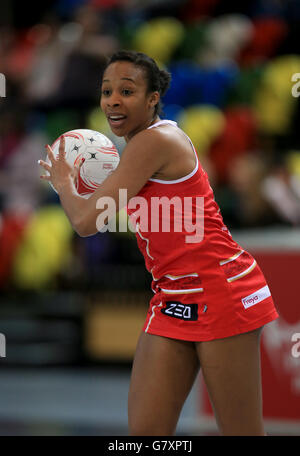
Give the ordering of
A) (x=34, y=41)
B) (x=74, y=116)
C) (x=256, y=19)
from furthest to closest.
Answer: (x=34, y=41), (x=256, y=19), (x=74, y=116)

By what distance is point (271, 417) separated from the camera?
16.6ft

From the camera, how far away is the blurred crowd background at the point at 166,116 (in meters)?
7.40

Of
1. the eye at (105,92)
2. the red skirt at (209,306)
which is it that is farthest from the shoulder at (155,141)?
the red skirt at (209,306)

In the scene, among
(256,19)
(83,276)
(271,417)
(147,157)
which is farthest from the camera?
(256,19)

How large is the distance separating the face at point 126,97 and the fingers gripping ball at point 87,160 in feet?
0.47

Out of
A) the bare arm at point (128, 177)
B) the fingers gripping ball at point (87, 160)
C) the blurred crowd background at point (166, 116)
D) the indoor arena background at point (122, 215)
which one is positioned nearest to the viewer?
the bare arm at point (128, 177)

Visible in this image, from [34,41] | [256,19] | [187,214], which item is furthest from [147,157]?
[34,41]

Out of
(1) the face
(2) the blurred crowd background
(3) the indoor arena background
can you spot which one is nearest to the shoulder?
(1) the face

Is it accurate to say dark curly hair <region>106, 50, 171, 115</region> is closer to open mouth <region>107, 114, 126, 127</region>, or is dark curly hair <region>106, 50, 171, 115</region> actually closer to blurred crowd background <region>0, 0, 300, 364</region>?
open mouth <region>107, 114, 126, 127</region>

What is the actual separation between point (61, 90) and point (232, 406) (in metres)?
6.67

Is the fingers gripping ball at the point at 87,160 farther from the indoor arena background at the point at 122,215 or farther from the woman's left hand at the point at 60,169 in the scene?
the indoor arena background at the point at 122,215

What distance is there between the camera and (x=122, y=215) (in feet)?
23.6

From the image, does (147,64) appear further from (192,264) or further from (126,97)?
(192,264)

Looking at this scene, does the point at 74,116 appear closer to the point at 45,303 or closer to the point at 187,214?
the point at 45,303
